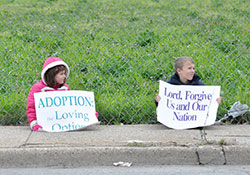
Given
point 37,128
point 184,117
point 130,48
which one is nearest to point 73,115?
point 37,128

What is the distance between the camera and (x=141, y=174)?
4012 mm

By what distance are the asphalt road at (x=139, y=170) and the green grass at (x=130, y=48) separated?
1320mm

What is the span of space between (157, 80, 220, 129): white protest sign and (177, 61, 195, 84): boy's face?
11 cm

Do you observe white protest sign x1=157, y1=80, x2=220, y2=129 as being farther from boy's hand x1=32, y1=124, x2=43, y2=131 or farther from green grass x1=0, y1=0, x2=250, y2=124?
boy's hand x1=32, y1=124, x2=43, y2=131

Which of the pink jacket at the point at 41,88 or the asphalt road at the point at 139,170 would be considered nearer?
the asphalt road at the point at 139,170

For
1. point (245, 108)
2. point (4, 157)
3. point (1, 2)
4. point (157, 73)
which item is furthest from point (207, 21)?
point (4, 157)

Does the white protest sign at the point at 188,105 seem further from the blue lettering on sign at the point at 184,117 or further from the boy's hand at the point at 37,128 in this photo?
the boy's hand at the point at 37,128

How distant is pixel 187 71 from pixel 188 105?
14.2 inches

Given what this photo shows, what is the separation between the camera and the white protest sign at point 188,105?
5.06m

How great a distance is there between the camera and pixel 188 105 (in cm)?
511

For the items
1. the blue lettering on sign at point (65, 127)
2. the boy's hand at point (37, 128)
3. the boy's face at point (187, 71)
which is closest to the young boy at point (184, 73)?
the boy's face at point (187, 71)

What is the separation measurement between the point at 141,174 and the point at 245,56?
3.48 metres

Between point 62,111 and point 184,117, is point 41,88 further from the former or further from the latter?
point 184,117

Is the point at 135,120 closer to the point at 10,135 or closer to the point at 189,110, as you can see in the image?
the point at 189,110
